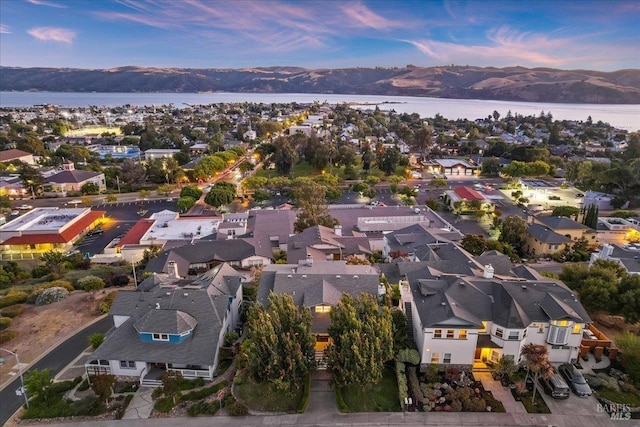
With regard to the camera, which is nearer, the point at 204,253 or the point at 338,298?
the point at 338,298

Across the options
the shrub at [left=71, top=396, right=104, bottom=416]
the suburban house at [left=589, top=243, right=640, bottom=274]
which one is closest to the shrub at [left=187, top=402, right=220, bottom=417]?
the shrub at [left=71, top=396, right=104, bottom=416]

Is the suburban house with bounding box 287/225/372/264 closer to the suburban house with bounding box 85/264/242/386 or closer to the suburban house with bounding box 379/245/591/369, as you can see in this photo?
the suburban house with bounding box 85/264/242/386

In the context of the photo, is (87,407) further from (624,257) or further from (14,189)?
(14,189)

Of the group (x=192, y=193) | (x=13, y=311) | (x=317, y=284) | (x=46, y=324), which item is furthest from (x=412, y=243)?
(x=192, y=193)

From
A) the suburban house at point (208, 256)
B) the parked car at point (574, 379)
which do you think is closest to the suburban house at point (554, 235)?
the parked car at point (574, 379)

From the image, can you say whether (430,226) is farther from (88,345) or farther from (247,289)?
(88,345)

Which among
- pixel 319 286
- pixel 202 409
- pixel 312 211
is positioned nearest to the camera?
pixel 202 409

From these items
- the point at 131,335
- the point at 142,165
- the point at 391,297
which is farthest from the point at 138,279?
the point at 142,165
